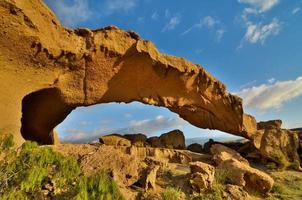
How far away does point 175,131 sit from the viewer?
17547mm

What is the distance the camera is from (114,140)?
15.2 metres

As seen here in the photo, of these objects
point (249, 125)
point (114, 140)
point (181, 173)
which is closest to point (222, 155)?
point (181, 173)

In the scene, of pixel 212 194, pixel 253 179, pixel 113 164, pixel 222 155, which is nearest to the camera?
pixel 113 164

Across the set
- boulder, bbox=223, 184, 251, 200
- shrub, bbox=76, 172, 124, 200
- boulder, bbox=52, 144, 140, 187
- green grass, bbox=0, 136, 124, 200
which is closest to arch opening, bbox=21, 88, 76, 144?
boulder, bbox=52, 144, 140, 187

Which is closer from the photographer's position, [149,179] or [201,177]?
[149,179]

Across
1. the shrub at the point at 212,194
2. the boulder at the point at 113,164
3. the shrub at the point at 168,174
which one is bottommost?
the shrub at the point at 212,194

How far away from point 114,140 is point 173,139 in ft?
11.7

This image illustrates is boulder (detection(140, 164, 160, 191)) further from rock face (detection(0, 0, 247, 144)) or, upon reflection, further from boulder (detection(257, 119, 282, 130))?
boulder (detection(257, 119, 282, 130))

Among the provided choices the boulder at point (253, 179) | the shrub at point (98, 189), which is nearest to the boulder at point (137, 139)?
the boulder at point (253, 179)

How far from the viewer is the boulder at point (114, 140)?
1505 centimetres

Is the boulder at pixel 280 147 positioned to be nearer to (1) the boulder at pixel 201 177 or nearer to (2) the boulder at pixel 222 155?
(2) the boulder at pixel 222 155

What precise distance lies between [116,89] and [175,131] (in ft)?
16.3

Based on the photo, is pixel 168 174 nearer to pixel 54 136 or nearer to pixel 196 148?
pixel 196 148

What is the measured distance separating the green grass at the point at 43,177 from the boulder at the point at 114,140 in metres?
6.95
